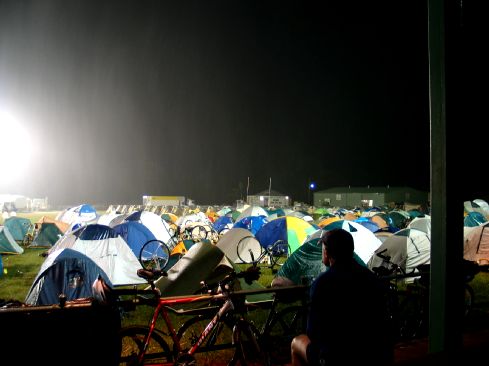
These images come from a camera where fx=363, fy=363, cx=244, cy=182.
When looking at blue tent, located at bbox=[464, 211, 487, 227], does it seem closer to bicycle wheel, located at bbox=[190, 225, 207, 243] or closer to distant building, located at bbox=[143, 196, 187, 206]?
bicycle wheel, located at bbox=[190, 225, 207, 243]

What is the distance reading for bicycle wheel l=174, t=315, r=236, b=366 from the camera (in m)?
3.78

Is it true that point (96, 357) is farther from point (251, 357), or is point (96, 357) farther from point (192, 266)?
point (192, 266)

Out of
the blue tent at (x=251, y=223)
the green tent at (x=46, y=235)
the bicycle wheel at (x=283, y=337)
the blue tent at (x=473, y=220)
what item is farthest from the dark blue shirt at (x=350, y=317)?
the blue tent at (x=473, y=220)

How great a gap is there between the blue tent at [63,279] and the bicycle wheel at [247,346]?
3916 millimetres

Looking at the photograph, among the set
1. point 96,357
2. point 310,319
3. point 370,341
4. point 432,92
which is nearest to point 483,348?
point 370,341

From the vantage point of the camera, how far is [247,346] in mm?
3713

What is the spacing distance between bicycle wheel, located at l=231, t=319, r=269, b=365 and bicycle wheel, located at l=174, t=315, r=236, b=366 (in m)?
0.09

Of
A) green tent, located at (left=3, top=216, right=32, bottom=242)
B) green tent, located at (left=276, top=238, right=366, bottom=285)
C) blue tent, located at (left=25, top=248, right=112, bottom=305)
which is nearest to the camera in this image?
blue tent, located at (left=25, top=248, right=112, bottom=305)

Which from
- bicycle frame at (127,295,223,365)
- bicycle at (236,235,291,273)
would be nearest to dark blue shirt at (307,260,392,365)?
bicycle frame at (127,295,223,365)

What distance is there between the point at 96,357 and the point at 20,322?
2.01ft

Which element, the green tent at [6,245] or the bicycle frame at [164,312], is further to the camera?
the green tent at [6,245]

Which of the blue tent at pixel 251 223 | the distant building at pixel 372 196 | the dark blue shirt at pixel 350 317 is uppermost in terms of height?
the dark blue shirt at pixel 350 317

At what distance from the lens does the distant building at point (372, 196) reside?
7394cm

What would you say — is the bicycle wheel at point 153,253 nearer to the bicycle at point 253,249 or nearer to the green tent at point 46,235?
the bicycle at point 253,249
